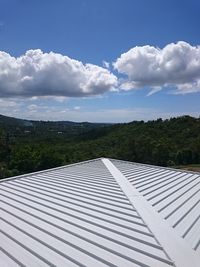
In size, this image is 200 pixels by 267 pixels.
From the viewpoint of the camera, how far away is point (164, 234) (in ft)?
23.0

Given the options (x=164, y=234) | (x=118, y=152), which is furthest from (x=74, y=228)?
(x=118, y=152)

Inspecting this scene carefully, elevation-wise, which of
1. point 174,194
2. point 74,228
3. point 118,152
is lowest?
point 118,152

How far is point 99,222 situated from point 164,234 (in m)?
1.62

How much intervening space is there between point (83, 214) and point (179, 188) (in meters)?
4.95

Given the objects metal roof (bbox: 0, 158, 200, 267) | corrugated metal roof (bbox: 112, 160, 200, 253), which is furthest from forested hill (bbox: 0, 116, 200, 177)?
metal roof (bbox: 0, 158, 200, 267)

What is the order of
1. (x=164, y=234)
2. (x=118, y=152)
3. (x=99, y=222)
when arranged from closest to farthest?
(x=164, y=234) → (x=99, y=222) → (x=118, y=152)

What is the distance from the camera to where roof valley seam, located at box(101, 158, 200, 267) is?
594 cm

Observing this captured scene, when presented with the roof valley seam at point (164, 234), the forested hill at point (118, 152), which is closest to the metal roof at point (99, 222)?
the roof valley seam at point (164, 234)

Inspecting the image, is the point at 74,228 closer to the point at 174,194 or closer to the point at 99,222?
the point at 99,222

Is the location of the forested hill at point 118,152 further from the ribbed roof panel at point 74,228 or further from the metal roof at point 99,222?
the ribbed roof panel at point 74,228

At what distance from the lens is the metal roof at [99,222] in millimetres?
6012

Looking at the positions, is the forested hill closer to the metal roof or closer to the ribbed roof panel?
the metal roof

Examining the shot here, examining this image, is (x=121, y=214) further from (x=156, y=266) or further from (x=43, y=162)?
(x=43, y=162)

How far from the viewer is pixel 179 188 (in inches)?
472
